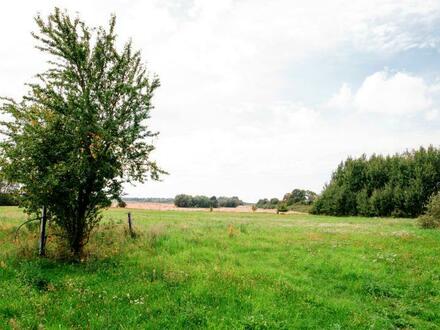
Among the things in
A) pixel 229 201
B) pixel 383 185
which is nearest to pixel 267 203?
pixel 229 201

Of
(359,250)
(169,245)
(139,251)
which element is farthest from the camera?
(359,250)

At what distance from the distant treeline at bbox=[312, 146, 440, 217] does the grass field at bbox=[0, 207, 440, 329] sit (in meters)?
53.3

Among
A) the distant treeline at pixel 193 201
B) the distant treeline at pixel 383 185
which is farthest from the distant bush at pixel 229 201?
the distant treeline at pixel 383 185

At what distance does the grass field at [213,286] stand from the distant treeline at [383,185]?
53.3 metres

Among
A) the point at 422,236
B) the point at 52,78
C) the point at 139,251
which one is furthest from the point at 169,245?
the point at 422,236

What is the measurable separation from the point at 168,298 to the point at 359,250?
13.7m

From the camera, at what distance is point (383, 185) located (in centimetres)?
7644

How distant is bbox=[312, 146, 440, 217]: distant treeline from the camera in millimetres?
69188

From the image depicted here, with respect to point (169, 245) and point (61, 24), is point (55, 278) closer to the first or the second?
point (169, 245)

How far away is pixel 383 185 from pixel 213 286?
7156 centimetres

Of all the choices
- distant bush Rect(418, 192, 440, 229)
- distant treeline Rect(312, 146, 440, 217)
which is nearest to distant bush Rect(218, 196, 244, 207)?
distant treeline Rect(312, 146, 440, 217)

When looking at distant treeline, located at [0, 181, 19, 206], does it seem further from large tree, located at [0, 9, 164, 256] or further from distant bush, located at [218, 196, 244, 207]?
distant bush, located at [218, 196, 244, 207]

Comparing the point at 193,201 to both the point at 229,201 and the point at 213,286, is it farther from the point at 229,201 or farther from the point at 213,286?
the point at 213,286

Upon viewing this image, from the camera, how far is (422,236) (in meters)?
26.5
